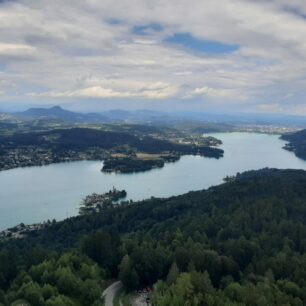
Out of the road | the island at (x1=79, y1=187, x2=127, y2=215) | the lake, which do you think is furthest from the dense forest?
the lake

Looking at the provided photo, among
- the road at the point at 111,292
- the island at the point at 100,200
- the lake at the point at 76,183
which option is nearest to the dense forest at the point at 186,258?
the road at the point at 111,292

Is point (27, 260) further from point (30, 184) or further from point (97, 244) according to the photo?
point (30, 184)

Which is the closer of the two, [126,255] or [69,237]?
[126,255]

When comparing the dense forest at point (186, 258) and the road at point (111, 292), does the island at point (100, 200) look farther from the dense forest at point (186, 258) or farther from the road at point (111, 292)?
the road at point (111, 292)

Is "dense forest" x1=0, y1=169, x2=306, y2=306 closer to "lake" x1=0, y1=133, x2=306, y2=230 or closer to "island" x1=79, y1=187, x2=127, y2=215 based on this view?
"island" x1=79, y1=187, x2=127, y2=215

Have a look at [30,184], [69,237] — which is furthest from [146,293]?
[30,184]
